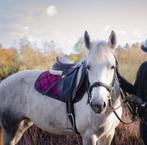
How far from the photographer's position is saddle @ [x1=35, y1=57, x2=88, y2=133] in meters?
3.96

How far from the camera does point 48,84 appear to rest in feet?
14.8

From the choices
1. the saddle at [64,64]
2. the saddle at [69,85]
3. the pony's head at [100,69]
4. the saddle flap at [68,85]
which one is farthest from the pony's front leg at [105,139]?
the saddle at [64,64]

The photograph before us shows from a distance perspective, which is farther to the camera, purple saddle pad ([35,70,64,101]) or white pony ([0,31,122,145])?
purple saddle pad ([35,70,64,101])

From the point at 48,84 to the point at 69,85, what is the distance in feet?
1.33

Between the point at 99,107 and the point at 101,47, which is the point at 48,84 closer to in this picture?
the point at 101,47

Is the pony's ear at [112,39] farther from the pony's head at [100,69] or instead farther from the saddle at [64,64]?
the saddle at [64,64]

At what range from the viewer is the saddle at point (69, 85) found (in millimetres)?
3957

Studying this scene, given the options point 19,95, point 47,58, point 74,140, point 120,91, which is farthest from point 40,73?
point 47,58

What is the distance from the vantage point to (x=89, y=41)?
364cm

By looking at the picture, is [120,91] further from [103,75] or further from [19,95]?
[19,95]

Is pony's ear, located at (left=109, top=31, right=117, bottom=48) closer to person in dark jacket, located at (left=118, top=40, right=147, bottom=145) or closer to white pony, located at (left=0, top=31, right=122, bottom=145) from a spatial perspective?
white pony, located at (left=0, top=31, right=122, bottom=145)

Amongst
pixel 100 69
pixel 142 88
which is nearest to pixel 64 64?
pixel 142 88

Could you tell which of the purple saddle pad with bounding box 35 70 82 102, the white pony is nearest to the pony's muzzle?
the white pony

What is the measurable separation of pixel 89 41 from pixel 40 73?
1.28 metres
